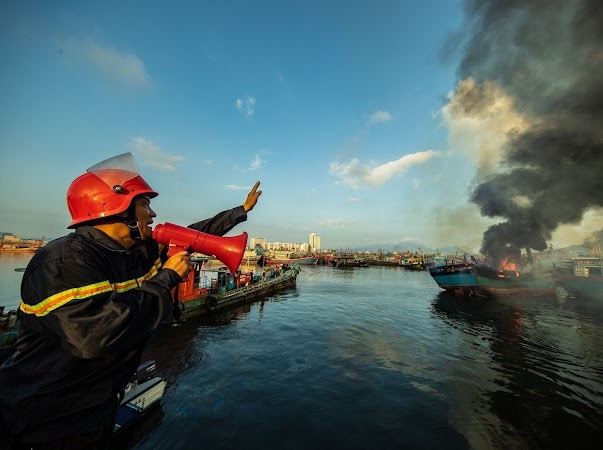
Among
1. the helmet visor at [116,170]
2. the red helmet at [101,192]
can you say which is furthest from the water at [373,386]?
the helmet visor at [116,170]

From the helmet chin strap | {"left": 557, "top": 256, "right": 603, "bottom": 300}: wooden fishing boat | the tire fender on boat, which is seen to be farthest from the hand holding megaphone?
{"left": 557, "top": 256, "right": 603, "bottom": 300}: wooden fishing boat

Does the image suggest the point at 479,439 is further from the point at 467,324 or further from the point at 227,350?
the point at 467,324

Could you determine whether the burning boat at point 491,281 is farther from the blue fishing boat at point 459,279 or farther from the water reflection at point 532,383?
the water reflection at point 532,383

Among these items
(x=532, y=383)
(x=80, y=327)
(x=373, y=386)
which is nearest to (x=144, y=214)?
(x=80, y=327)

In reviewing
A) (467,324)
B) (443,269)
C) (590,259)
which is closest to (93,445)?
(467,324)

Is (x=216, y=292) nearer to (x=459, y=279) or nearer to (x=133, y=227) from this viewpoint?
(x=133, y=227)

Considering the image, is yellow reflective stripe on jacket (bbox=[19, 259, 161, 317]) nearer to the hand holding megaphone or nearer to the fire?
the hand holding megaphone

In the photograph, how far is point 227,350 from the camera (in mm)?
11836

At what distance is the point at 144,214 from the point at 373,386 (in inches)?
357

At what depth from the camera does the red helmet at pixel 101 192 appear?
6.82 ft

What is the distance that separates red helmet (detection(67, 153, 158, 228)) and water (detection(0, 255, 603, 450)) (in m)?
6.36

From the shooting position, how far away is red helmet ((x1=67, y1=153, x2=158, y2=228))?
6.82 ft

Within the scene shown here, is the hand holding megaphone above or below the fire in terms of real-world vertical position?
below

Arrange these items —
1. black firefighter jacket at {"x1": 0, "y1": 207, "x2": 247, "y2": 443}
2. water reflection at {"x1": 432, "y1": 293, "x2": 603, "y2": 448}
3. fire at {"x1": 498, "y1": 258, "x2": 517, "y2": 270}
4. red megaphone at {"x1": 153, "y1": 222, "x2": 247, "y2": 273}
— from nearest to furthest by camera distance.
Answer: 1. black firefighter jacket at {"x1": 0, "y1": 207, "x2": 247, "y2": 443}
2. red megaphone at {"x1": 153, "y1": 222, "x2": 247, "y2": 273}
3. water reflection at {"x1": 432, "y1": 293, "x2": 603, "y2": 448}
4. fire at {"x1": 498, "y1": 258, "x2": 517, "y2": 270}
